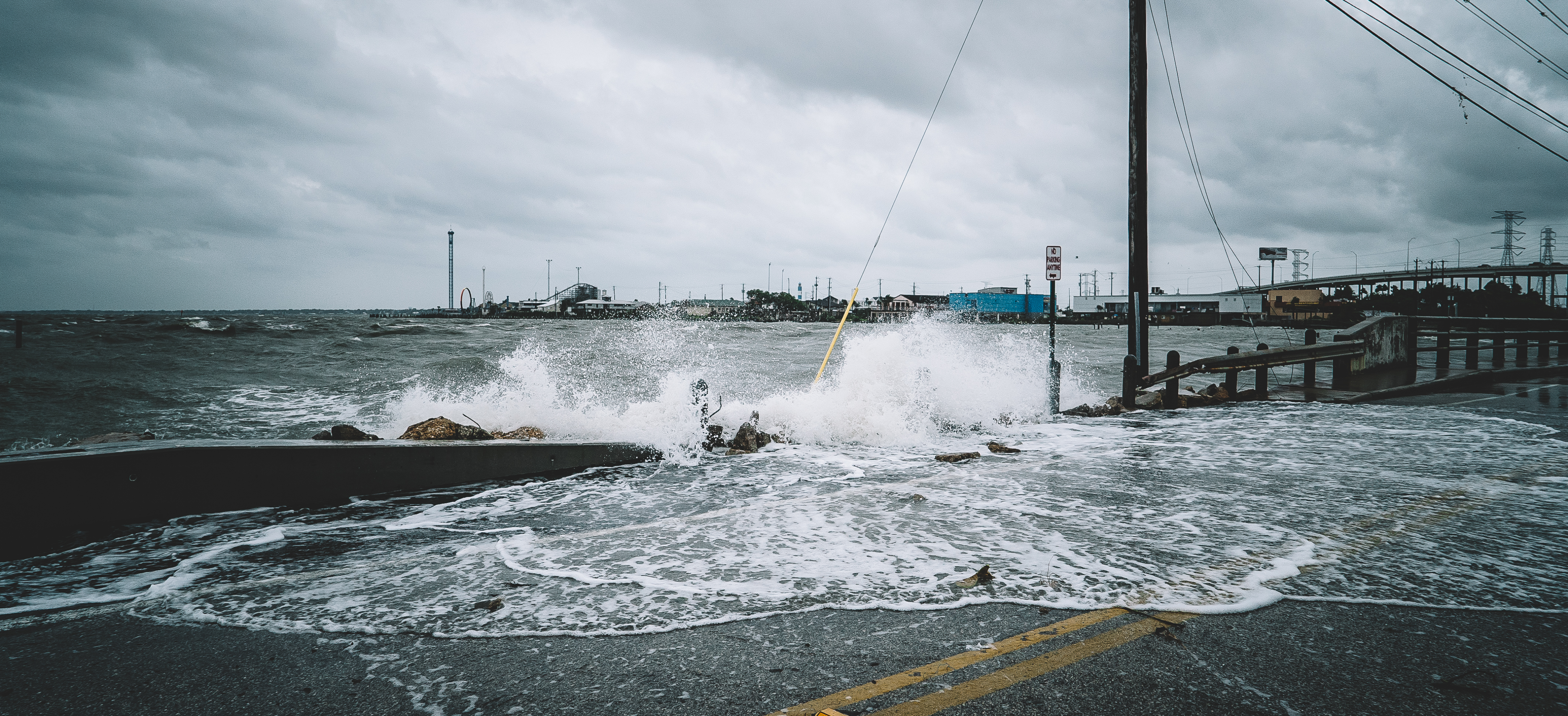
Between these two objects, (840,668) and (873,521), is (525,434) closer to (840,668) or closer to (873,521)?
(873,521)

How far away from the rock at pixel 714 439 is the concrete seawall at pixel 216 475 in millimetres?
2000

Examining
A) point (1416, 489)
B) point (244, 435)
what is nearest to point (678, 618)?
point (1416, 489)

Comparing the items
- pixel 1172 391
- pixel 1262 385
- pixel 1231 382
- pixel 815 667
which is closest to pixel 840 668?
pixel 815 667

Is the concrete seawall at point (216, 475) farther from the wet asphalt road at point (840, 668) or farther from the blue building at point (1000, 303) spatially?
the blue building at point (1000, 303)

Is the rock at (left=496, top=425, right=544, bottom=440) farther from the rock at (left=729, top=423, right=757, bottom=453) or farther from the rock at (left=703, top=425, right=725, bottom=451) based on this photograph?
the rock at (left=729, top=423, right=757, bottom=453)

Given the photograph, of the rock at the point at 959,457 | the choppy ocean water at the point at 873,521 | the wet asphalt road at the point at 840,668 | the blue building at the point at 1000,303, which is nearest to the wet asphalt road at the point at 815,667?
the wet asphalt road at the point at 840,668

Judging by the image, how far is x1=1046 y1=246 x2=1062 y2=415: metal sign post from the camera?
11.6 m

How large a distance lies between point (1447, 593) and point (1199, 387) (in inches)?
703

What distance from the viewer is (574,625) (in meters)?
3.30

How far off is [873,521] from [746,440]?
369 centimetres

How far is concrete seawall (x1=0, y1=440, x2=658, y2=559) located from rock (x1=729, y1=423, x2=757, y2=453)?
228 centimetres

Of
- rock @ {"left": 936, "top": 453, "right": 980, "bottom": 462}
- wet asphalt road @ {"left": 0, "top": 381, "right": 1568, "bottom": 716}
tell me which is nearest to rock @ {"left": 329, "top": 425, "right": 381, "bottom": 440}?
wet asphalt road @ {"left": 0, "top": 381, "right": 1568, "bottom": 716}

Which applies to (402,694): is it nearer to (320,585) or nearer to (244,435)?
(320,585)

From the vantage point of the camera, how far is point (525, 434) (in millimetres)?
8156
